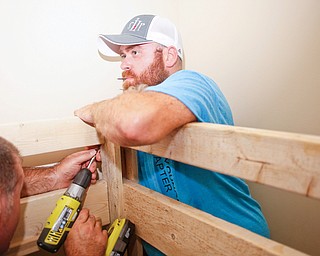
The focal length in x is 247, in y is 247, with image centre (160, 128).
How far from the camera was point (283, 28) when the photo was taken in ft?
3.26

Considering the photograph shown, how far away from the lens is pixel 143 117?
1.72 ft

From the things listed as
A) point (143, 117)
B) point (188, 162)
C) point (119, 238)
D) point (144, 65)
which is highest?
point (144, 65)

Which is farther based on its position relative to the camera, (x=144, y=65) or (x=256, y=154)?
(x=144, y=65)

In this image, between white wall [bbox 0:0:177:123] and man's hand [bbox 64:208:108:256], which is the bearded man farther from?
man's hand [bbox 64:208:108:256]

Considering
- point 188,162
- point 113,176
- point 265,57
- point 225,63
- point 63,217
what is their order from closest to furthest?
point 188,162 < point 63,217 < point 113,176 < point 265,57 < point 225,63

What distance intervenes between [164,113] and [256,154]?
21 centimetres

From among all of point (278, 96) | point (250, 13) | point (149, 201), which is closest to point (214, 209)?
point (149, 201)

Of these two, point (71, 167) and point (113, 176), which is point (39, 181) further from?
point (113, 176)

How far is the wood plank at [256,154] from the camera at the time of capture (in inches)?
15.6

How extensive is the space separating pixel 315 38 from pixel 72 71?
1013 millimetres

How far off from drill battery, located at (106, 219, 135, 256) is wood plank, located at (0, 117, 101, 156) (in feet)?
1.00

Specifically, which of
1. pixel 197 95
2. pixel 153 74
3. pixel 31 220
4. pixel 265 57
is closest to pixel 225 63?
pixel 265 57

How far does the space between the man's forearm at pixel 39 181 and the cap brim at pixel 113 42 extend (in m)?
0.60

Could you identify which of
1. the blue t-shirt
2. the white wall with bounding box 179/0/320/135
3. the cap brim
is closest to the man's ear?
the cap brim
